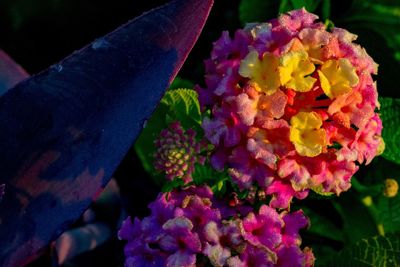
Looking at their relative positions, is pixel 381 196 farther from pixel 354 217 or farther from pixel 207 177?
pixel 207 177

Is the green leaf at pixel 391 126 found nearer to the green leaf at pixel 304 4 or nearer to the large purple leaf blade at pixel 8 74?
the green leaf at pixel 304 4

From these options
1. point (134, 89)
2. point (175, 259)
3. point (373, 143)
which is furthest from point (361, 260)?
point (134, 89)

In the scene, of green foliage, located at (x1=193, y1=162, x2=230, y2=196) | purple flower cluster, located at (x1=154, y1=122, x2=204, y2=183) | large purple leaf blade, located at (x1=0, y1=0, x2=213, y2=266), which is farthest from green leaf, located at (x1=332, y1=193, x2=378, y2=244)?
large purple leaf blade, located at (x1=0, y1=0, x2=213, y2=266)

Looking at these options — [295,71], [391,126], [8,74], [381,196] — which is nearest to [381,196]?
[381,196]

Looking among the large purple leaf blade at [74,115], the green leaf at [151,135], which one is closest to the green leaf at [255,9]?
the green leaf at [151,135]

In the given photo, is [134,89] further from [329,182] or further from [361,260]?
[361,260]
